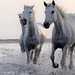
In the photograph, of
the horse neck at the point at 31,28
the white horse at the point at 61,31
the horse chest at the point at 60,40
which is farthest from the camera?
the horse neck at the point at 31,28

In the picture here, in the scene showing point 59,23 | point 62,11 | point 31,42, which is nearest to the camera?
point 59,23

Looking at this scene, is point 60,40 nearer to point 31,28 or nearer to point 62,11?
point 62,11

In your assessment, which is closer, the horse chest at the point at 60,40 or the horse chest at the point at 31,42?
the horse chest at the point at 60,40

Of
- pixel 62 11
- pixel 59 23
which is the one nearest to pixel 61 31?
pixel 59 23

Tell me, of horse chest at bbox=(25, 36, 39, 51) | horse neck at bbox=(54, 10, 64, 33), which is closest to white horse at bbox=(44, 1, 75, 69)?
horse neck at bbox=(54, 10, 64, 33)

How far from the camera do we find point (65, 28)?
777 cm

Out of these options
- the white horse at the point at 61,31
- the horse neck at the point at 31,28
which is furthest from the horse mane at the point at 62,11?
the horse neck at the point at 31,28

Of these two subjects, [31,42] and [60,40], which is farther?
[31,42]

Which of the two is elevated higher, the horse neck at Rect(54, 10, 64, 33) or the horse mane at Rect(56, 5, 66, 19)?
the horse mane at Rect(56, 5, 66, 19)

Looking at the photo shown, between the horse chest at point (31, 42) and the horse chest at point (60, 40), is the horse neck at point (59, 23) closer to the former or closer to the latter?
the horse chest at point (60, 40)

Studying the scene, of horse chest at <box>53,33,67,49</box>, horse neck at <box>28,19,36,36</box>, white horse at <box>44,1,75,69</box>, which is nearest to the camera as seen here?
white horse at <box>44,1,75,69</box>

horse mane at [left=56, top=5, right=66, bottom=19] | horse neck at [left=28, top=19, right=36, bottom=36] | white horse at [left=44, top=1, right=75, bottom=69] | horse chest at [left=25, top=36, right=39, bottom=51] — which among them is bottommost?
horse chest at [left=25, top=36, right=39, bottom=51]

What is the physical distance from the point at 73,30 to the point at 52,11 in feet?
4.02

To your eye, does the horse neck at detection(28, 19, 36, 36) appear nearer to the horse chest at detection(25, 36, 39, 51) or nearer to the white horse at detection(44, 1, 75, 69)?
the horse chest at detection(25, 36, 39, 51)
